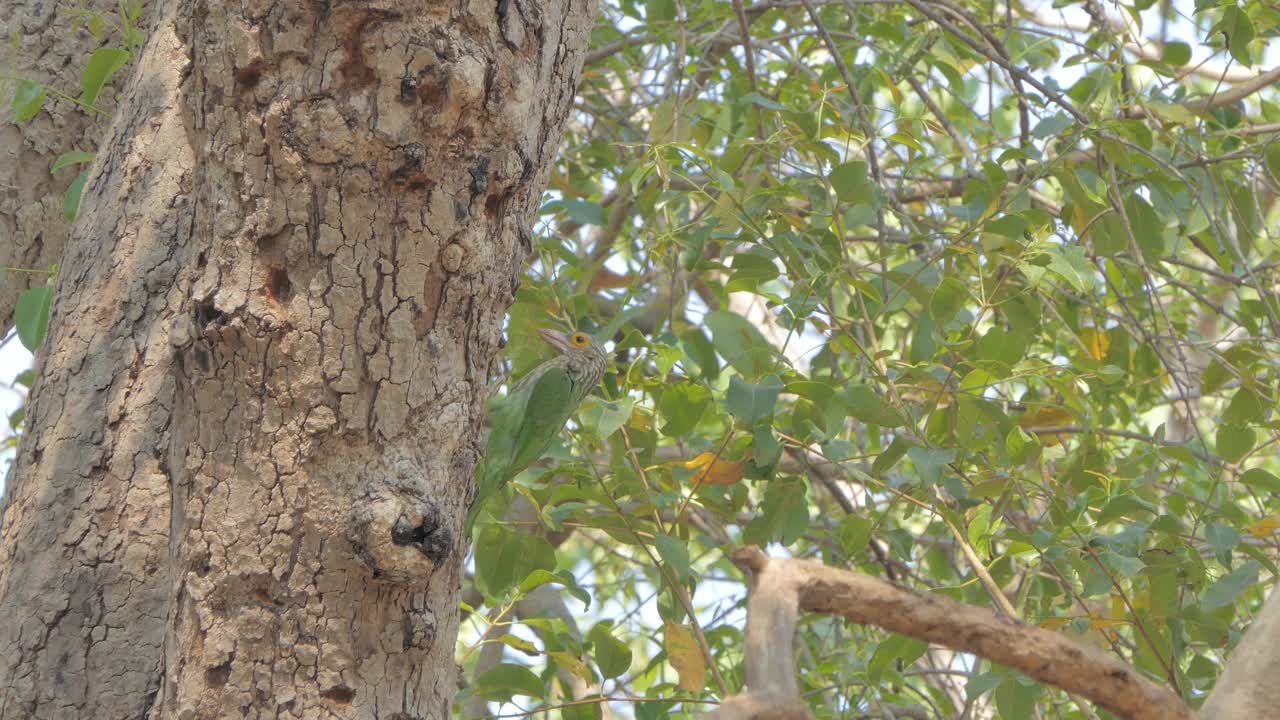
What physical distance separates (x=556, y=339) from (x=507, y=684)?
35.2 inches

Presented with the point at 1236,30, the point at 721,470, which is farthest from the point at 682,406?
the point at 1236,30

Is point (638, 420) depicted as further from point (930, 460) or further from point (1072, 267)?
point (1072, 267)

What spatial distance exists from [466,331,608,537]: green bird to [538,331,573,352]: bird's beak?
0.07m

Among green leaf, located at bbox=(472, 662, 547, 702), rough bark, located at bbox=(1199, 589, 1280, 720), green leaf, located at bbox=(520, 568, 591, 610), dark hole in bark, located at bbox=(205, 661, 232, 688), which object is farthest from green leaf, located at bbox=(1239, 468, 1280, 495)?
dark hole in bark, located at bbox=(205, 661, 232, 688)

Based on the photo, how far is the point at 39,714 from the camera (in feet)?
5.84

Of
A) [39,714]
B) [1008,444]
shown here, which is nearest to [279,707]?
[39,714]

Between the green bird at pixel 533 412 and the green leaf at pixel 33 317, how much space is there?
2.89ft

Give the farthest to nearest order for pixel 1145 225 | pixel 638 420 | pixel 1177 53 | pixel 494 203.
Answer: pixel 1177 53 < pixel 1145 225 < pixel 638 420 < pixel 494 203

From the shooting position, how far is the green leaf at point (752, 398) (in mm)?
2105

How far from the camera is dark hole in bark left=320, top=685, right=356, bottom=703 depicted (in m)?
1.38

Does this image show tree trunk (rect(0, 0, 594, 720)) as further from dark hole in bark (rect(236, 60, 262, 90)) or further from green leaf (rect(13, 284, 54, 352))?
green leaf (rect(13, 284, 54, 352))

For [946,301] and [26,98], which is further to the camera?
[946,301]

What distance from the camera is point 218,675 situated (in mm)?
1367

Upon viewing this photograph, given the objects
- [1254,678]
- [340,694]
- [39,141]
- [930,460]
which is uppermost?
[39,141]
